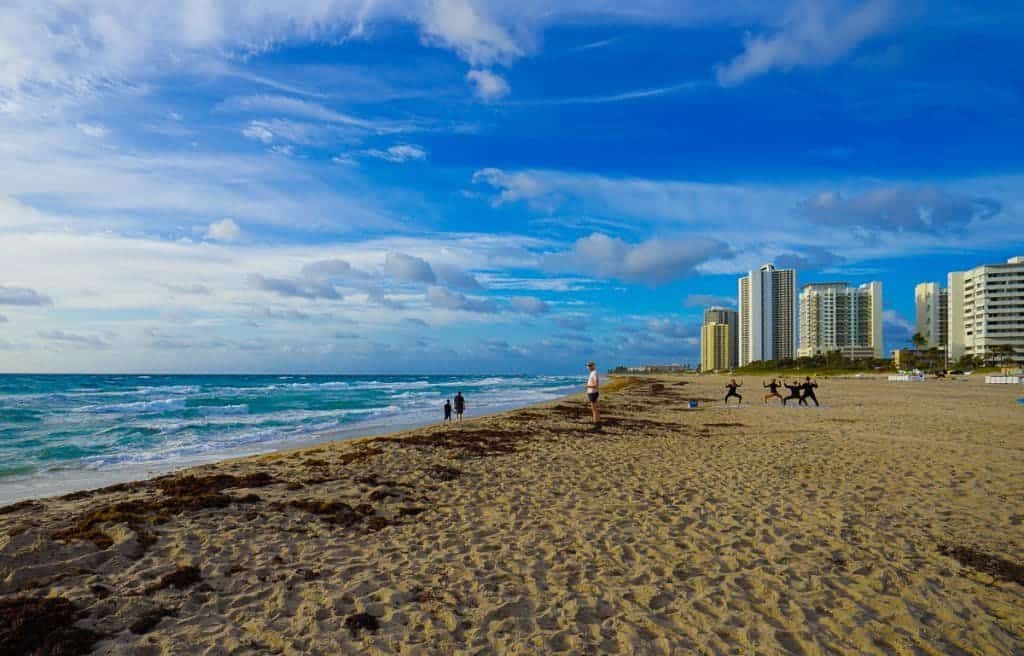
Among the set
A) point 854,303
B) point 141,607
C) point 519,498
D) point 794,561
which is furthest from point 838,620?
point 854,303

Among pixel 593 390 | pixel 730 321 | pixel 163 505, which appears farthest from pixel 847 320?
pixel 163 505

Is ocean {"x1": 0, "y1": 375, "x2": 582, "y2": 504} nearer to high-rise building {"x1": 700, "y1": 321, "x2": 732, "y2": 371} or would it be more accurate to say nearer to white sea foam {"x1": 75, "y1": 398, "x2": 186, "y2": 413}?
white sea foam {"x1": 75, "y1": 398, "x2": 186, "y2": 413}

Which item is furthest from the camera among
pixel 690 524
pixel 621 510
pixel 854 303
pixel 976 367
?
pixel 854 303

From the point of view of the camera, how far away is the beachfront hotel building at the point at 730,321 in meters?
171

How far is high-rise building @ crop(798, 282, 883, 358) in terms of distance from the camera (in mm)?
130500

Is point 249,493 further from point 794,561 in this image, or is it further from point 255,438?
point 255,438

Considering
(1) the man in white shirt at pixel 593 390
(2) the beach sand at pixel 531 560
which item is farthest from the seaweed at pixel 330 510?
(1) the man in white shirt at pixel 593 390

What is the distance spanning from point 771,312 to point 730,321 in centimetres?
3997

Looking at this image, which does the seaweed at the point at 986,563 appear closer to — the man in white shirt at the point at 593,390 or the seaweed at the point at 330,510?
the seaweed at the point at 330,510

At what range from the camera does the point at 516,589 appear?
4.82 metres

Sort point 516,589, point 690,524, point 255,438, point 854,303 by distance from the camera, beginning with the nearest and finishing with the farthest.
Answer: point 516,589
point 690,524
point 255,438
point 854,303

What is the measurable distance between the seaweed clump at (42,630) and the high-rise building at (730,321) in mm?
178130

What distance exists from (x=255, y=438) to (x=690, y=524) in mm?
15621

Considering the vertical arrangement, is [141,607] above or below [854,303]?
below
